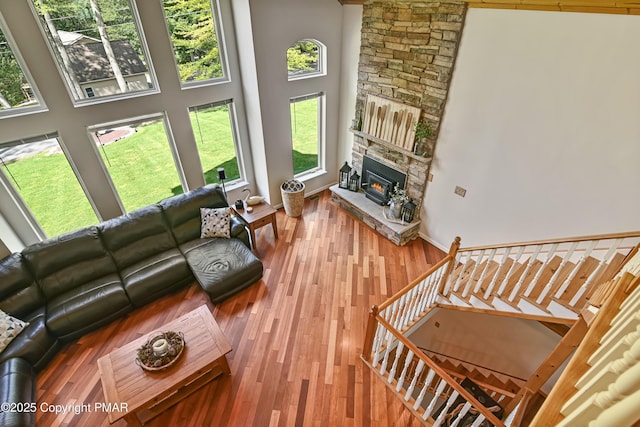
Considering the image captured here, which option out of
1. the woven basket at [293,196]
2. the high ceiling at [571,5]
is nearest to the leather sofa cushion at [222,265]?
the woven basket at [293,196]

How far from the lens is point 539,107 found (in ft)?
11.6

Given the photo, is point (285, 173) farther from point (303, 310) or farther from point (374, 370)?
point (374, 370)

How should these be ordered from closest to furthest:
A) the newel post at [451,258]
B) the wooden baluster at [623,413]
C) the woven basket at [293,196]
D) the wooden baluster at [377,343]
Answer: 1. the wooden baluster at [623,413]
2. the wooden baluster at [377,343]
3. the newel post at [451,258]
4. the woven basket at [293,196]

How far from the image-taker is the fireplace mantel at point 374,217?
525cm

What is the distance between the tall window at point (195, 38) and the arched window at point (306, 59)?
1127 millimetres

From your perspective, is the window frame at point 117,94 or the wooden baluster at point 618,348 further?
the window frame at point 117,94

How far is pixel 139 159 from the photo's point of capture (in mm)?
4805

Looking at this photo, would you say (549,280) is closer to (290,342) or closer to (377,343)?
(377,343)

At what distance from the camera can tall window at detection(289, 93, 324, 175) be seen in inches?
226

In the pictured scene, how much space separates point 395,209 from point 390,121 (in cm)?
145

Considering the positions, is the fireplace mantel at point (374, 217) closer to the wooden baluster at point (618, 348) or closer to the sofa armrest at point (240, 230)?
the sofa armrest at point (240, 230)

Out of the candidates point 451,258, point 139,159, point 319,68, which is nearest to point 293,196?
point 319,68

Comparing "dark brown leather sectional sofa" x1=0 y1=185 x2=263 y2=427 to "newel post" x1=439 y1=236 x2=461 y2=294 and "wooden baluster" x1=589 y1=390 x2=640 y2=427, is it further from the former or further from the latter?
"wooden baluster" x1=589 y1=390 x2=640 y2=427

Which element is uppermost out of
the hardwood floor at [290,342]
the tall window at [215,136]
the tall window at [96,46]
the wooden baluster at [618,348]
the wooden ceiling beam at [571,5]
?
the wooden ceiling beam at [571,5]
